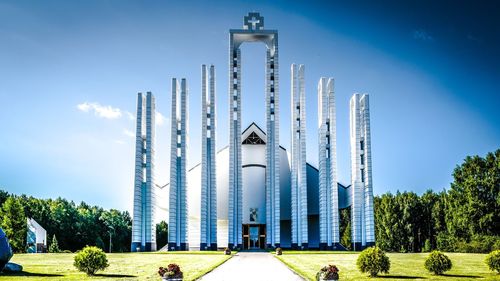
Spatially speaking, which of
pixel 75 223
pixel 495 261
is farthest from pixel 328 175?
pixel 75 223

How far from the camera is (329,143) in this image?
5659cm

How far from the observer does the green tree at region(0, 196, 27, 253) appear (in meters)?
62.4

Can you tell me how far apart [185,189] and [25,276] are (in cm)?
3374

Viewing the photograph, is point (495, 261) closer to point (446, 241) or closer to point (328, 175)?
point (328, 175)

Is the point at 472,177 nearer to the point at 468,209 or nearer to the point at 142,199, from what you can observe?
the point at 468,209

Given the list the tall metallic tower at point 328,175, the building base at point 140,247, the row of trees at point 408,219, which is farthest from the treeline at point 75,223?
the tall metallic tower at point 328,175

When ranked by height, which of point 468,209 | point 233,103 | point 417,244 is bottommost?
point 417,244

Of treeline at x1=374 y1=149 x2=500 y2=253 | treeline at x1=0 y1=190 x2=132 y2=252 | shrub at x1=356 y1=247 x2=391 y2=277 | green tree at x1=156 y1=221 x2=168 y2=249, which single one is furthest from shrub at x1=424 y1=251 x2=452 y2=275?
green tree at x1=156 y1=221 x2=168 y2=249

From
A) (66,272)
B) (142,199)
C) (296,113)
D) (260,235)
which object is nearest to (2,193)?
(142,199)

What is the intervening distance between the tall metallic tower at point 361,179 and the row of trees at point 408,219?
9.09 metres

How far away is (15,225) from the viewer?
63.3 meters

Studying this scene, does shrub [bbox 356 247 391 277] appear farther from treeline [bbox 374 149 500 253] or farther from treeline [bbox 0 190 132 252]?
treeline [bbox 0 190 132 252]

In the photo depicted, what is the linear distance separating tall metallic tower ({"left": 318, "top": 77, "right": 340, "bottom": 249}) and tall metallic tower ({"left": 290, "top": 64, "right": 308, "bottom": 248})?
67.1 inches

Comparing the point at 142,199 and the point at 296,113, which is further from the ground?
the point at 296,113
